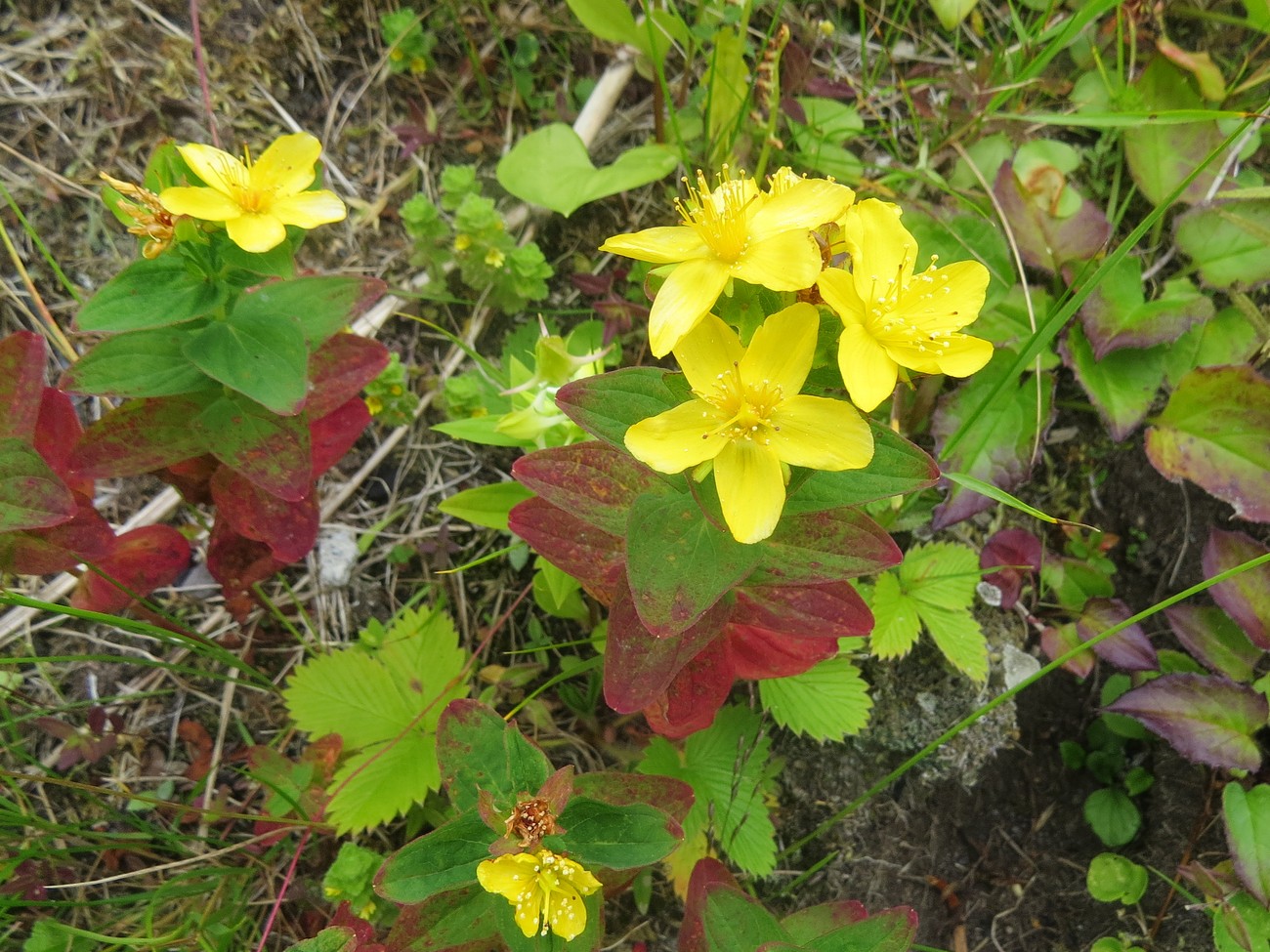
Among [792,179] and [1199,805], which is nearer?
[792,179]

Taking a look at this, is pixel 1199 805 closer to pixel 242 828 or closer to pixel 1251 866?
pixel 1251 866

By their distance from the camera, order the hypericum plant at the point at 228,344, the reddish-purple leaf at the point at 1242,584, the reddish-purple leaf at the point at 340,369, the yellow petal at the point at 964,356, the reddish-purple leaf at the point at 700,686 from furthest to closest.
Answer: the reddish-purple leaf at the point at 1242,584
the reddish-purple leaf at the point at 340,369
the reddish-purple leaf at the point at 700,686
the hypericum plant at the point at 228,344
the yellow petal at the point at 964,356

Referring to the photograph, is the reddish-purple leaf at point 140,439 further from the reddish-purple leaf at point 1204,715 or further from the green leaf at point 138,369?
the reddish-purple leaf at point 1204,715

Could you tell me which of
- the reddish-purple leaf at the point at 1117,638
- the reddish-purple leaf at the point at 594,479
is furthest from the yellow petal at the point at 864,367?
the reddish-purple leaf at the point at 1117,638

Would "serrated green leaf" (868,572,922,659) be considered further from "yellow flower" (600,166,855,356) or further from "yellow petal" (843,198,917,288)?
"yellow flower" (600,166,855,356)

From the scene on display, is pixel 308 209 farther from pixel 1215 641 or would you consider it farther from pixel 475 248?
pixel 1215 641

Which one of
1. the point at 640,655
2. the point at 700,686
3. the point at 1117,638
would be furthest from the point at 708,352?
the point at 1117,638

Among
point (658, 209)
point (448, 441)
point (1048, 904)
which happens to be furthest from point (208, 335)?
point (1048, 904)
